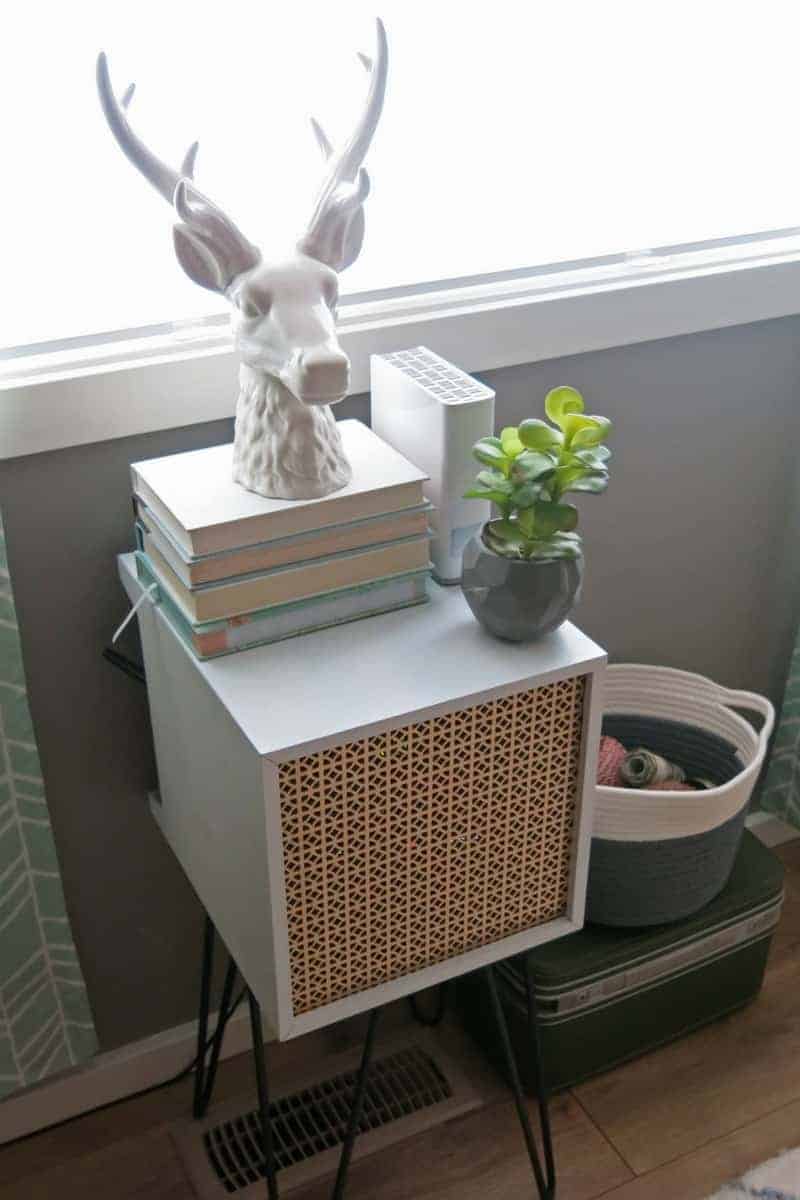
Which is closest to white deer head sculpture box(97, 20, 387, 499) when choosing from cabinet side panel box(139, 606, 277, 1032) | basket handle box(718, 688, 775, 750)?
cabinet side panel box(139, 606, 277, 1032)

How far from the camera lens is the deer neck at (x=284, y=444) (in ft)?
3.68

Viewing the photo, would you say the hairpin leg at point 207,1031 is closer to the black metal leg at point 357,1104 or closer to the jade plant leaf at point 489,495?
the black metal leg at point 357,1104

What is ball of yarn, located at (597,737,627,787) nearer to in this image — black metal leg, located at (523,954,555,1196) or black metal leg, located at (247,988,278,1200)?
black metal leg, located at (523,954,555,1196)

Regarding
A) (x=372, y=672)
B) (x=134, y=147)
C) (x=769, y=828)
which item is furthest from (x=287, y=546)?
(x=769, y=828)

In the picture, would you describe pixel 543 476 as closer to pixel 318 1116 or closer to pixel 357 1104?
pixel 357 1104

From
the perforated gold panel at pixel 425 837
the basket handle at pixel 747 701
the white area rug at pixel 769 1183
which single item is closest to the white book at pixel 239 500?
the perforated gold panel at pixel 425 837

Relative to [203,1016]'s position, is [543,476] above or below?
above

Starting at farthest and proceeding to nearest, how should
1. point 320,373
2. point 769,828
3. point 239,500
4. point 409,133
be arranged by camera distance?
point 769,828 < point 409,133 < point 239,500 < point 320,373

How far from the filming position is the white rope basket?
58.3 inches

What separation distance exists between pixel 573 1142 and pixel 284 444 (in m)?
0.98

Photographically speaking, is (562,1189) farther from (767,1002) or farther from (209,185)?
(209,185)

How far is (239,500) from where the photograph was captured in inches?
45.0

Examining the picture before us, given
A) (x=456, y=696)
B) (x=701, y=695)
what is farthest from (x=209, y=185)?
(x=701, y=695)

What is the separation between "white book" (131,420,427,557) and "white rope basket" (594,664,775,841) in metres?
0.49
